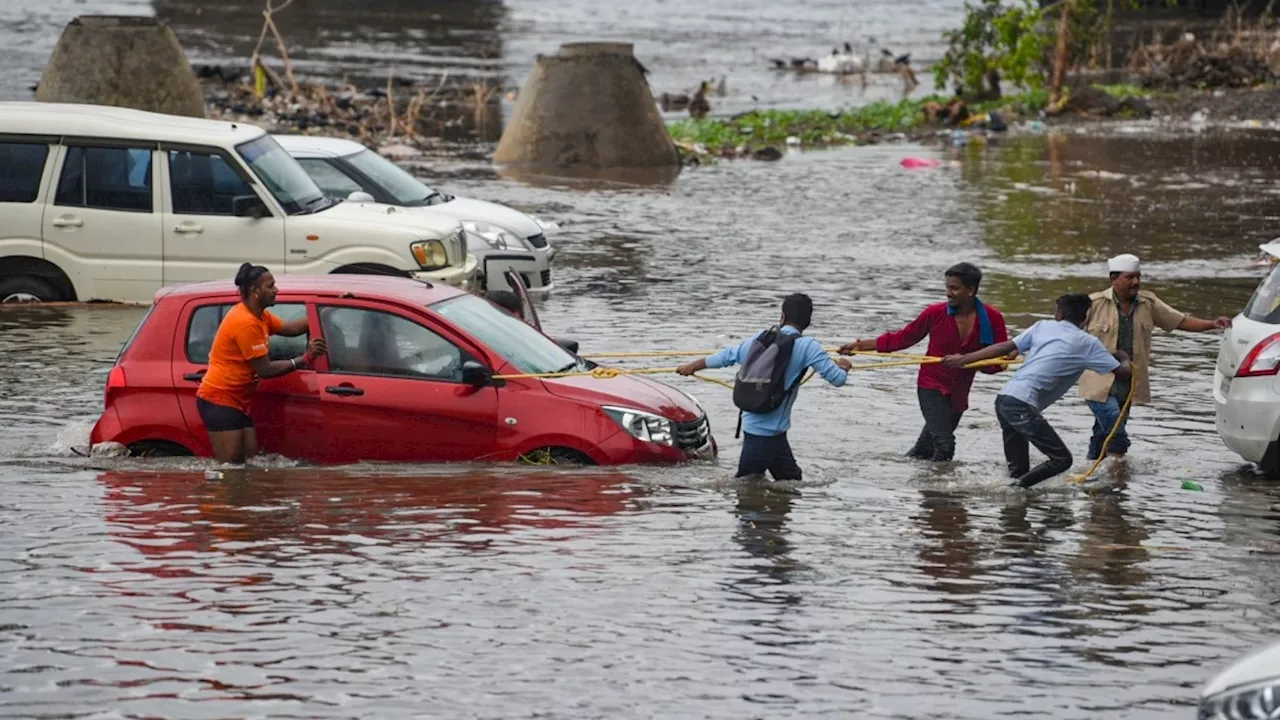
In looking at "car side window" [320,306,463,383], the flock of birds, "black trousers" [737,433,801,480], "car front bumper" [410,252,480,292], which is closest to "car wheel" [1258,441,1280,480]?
"black trousers" [737,433,801,480]

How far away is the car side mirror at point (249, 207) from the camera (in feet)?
52.0

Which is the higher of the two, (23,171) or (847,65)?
(847,65)

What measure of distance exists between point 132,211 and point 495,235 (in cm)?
366

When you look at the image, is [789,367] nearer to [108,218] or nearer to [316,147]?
[108,218]

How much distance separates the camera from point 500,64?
5884 centimetres

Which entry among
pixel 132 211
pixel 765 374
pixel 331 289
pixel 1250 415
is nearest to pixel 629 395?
pixel 765 374

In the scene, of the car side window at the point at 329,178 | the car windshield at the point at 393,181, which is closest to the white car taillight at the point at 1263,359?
the car windshield at the point at 393,181

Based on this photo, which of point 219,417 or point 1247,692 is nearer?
point 1247,692

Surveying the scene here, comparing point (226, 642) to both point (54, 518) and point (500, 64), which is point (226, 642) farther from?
point (500, 64)

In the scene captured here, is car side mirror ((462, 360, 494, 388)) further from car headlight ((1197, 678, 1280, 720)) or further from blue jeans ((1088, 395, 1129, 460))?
car headlight ((1197, 678, 1280, 720))

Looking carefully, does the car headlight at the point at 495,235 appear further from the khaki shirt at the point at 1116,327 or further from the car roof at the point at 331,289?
the khaki shirt at the point at 1116,327

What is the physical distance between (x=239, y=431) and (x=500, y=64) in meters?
49.0

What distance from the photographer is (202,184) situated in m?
16.2

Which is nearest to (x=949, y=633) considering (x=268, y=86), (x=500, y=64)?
(x=268, y=86)
